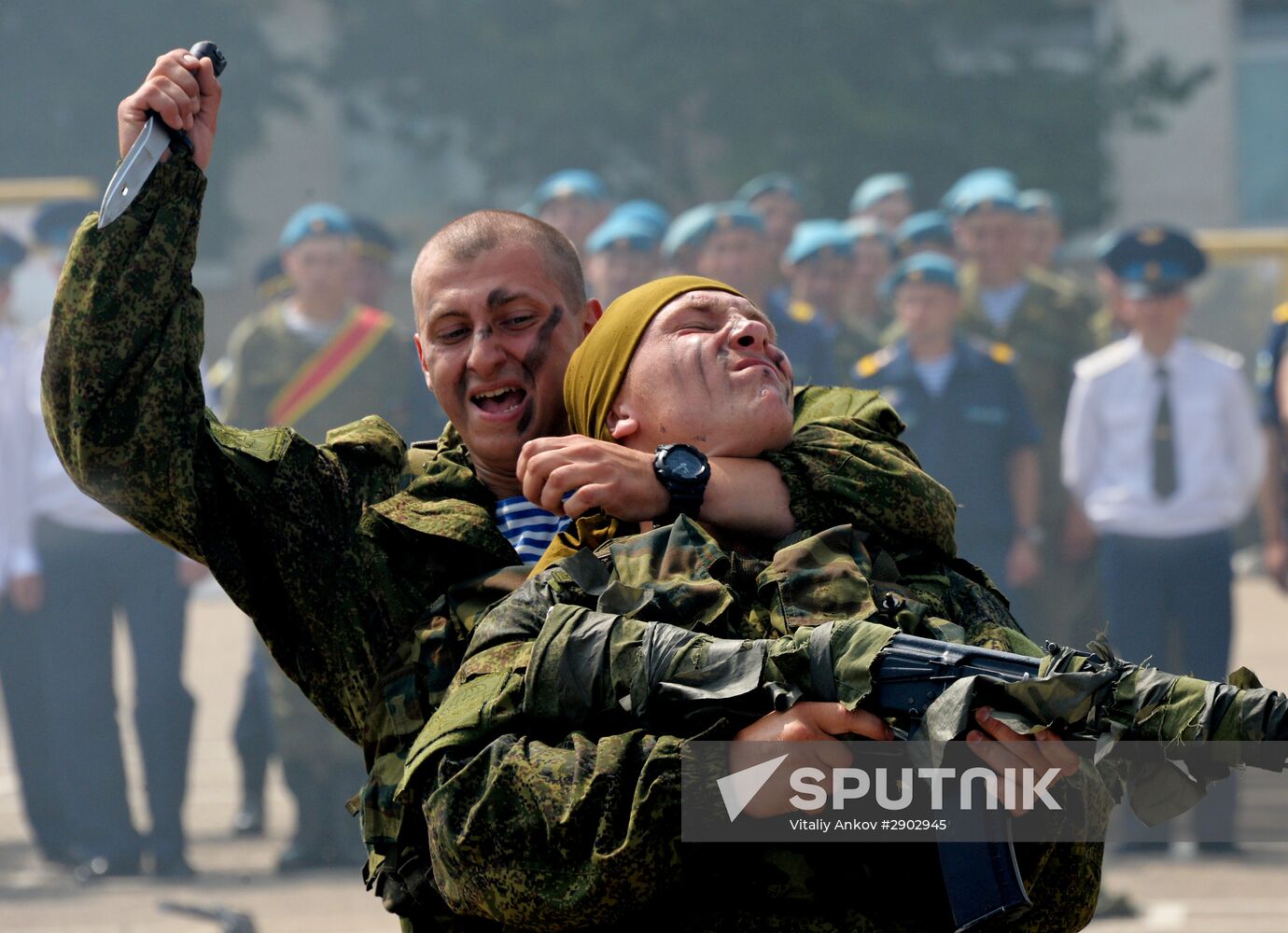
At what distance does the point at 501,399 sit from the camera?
292cm

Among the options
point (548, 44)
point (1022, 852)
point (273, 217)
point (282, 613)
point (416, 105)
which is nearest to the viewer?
point (1022, 852)

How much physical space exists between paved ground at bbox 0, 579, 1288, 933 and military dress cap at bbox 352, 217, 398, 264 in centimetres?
248

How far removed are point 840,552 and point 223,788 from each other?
670 cm

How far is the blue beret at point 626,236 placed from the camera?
326 inches

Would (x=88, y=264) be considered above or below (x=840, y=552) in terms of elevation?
above

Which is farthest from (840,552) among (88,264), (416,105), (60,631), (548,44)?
(416,105)

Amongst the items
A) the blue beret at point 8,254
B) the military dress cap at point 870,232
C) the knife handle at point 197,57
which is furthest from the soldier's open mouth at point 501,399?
the military dress cap at point 870,232

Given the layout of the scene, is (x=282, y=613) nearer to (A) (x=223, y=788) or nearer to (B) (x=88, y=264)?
(B) (x=88, y=264)

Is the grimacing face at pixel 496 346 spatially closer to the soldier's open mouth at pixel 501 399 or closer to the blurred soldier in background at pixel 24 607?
the soldier's open mouth at pixel 501 399

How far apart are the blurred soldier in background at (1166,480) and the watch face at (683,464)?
499cm

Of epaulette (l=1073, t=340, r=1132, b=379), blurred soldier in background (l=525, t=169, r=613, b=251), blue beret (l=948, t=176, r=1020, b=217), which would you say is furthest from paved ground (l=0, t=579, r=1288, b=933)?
blurred soldier in background (l=525, t=169, r=613, b=251)

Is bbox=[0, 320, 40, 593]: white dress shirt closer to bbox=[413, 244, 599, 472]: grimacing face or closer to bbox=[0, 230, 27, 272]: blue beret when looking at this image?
bbox=[0, 230, 27, 272]: blue beret

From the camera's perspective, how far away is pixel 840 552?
2.46 meters

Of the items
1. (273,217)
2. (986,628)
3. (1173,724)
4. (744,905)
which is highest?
(273,217)
